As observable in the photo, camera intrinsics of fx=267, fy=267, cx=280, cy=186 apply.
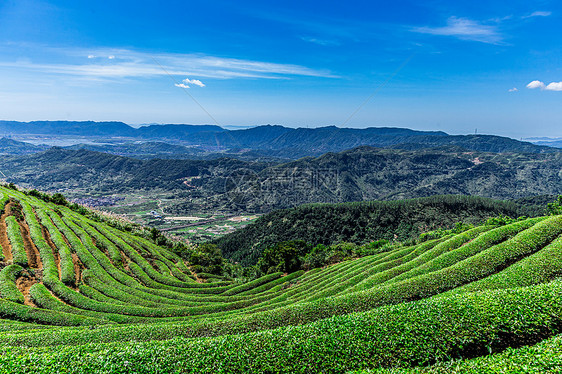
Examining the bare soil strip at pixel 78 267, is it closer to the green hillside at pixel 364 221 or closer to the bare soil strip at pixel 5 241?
the bare soil strip at pixel 5 241

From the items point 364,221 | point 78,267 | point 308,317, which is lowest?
point 364,221

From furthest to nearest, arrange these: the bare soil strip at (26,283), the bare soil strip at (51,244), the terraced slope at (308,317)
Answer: the bare soil strip at (51,244)
the bare soil strip at (26,283)
the terraced slope at (308,317)

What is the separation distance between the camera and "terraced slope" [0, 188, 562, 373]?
1418 cm

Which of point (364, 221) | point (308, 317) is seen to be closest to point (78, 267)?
point (308, 317)

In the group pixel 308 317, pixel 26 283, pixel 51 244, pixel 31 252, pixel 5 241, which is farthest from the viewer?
pixel 51 244

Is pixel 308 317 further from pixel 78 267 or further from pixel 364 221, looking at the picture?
pixel 364 221

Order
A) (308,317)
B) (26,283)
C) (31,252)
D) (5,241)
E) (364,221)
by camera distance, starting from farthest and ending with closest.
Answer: (364,221) → (5,241) → (31,252) → (26,283) → (308,317)

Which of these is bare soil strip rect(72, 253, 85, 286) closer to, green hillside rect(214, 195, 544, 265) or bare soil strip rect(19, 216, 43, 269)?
bare soil strip rect(19, 216, 43, 269)

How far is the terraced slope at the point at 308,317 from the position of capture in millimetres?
14180

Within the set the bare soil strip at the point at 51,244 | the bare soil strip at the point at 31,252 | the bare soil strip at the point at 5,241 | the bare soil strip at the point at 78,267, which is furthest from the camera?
the bare soil strip at the point at 51,244

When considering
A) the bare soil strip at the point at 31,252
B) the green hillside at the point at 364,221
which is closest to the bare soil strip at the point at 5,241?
the bare soil strip at the point at 31,252

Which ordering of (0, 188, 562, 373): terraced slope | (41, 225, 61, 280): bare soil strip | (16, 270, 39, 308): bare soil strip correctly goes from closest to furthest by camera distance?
(0, 188, 562, 373): terraced slope, (16, 270, 39, 308): bare soil strip, (41, 225, 61, 280): bare soil strip

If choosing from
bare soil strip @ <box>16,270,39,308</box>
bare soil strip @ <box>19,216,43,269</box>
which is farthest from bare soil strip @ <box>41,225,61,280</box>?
bare soil strip @ <box>16,270,39,308</box>

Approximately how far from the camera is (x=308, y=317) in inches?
808
